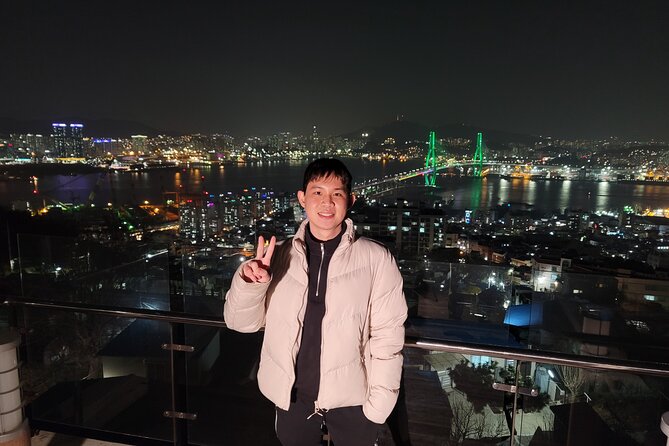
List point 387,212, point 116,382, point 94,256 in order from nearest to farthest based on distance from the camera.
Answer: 1. point 116,382
2. point 94,256
3. point 387,212

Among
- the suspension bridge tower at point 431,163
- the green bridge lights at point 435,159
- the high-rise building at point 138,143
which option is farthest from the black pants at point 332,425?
the high-rise building at point 138,143

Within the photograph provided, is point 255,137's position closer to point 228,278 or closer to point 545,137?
point 545,137

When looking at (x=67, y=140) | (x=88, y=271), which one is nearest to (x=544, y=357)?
(x=88, y=271)

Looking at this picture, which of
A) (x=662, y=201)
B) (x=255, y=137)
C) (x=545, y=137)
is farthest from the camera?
(x=255, y=137)

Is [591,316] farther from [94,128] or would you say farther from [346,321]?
[94,128]

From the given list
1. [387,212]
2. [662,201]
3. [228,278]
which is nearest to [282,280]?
[228,278]

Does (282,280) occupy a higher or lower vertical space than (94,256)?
higher

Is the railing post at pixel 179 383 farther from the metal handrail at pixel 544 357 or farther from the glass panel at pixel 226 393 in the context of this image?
the metal handrail at pixel 544 357

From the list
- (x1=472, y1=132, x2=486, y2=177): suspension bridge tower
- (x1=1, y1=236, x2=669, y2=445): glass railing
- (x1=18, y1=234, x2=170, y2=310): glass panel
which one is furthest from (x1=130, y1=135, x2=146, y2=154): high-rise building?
(x1=1, y1=236, x2=669, y2=445): glass railing
